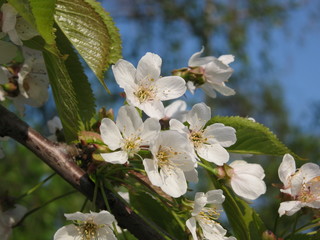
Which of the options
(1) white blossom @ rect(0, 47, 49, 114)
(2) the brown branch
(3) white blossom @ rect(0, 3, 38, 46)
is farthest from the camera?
(1) white blossom @ rect(0, 47, 49, 114)

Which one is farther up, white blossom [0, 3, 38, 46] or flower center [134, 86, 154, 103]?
white blossom [0, 3, 38, 46]

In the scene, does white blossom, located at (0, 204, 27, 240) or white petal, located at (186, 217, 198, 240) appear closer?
white petal, located at (186, 217, 198, 240)

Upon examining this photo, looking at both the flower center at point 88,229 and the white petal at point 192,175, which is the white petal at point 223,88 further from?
the flower center at point 88,229

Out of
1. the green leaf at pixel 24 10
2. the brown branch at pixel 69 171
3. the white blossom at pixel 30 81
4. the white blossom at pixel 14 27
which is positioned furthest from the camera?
the white blossom at pixel 30 81

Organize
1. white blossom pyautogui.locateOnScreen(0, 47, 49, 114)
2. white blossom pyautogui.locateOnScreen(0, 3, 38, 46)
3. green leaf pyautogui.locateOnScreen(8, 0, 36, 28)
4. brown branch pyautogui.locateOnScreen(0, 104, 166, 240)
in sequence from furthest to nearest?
white blossom pyautogui.locateOnScreen(0, 47, 49, 114) < brown branch pyautogui.locateOnScreen(0, 104, 166, 240) < white blossom pyautogui.locateOnScreen(0, 3, 38, 46) < green leaf pyautogui.locateOnScreen(8, 0, 36, 28)

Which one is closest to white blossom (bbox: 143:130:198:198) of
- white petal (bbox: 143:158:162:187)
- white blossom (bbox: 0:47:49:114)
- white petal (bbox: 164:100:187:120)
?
white petal (bbox: 143:158:162:187)

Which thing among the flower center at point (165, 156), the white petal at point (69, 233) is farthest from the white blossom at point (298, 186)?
the white petal at point (69, 233)

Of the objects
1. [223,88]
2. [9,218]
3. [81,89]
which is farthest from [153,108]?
[9,218]

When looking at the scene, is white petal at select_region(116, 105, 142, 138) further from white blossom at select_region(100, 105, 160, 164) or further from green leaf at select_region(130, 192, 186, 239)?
green leaf at select_region(130, 192, 186, 239)
